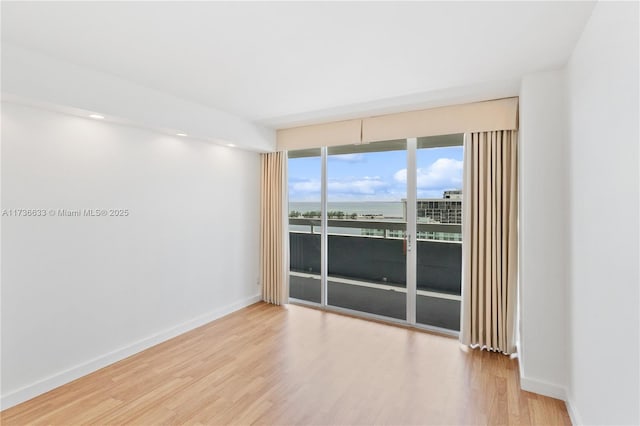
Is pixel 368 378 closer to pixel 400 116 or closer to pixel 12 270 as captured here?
pixel 400 116

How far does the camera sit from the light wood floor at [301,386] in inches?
89.2

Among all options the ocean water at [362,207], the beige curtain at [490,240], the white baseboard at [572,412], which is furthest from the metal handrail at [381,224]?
the white baseboard at [572,412]

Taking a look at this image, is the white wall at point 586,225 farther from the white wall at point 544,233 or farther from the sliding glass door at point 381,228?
the sliding glass door at point 381,228

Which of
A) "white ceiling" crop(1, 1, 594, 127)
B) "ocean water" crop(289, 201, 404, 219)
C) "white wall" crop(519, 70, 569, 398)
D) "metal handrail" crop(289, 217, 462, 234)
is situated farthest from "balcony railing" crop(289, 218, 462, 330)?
"white ceiling" crop(1, 1, 594, 127)

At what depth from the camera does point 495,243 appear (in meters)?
3.19

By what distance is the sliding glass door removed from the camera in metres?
3.72

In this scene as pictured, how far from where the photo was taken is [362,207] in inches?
169

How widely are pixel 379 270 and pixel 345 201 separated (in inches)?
42.3

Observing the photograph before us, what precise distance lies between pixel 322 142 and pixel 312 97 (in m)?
0.97

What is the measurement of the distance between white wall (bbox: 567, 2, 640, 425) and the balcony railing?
1.63m

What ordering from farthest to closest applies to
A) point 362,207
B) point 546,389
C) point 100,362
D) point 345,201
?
point 345,201, point 362,207, point 100,362, point 546,389

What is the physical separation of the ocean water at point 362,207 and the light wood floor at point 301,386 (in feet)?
4.68

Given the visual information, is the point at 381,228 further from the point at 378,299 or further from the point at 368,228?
the point at 378,299

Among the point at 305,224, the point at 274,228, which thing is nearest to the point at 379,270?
the point at 305,224
